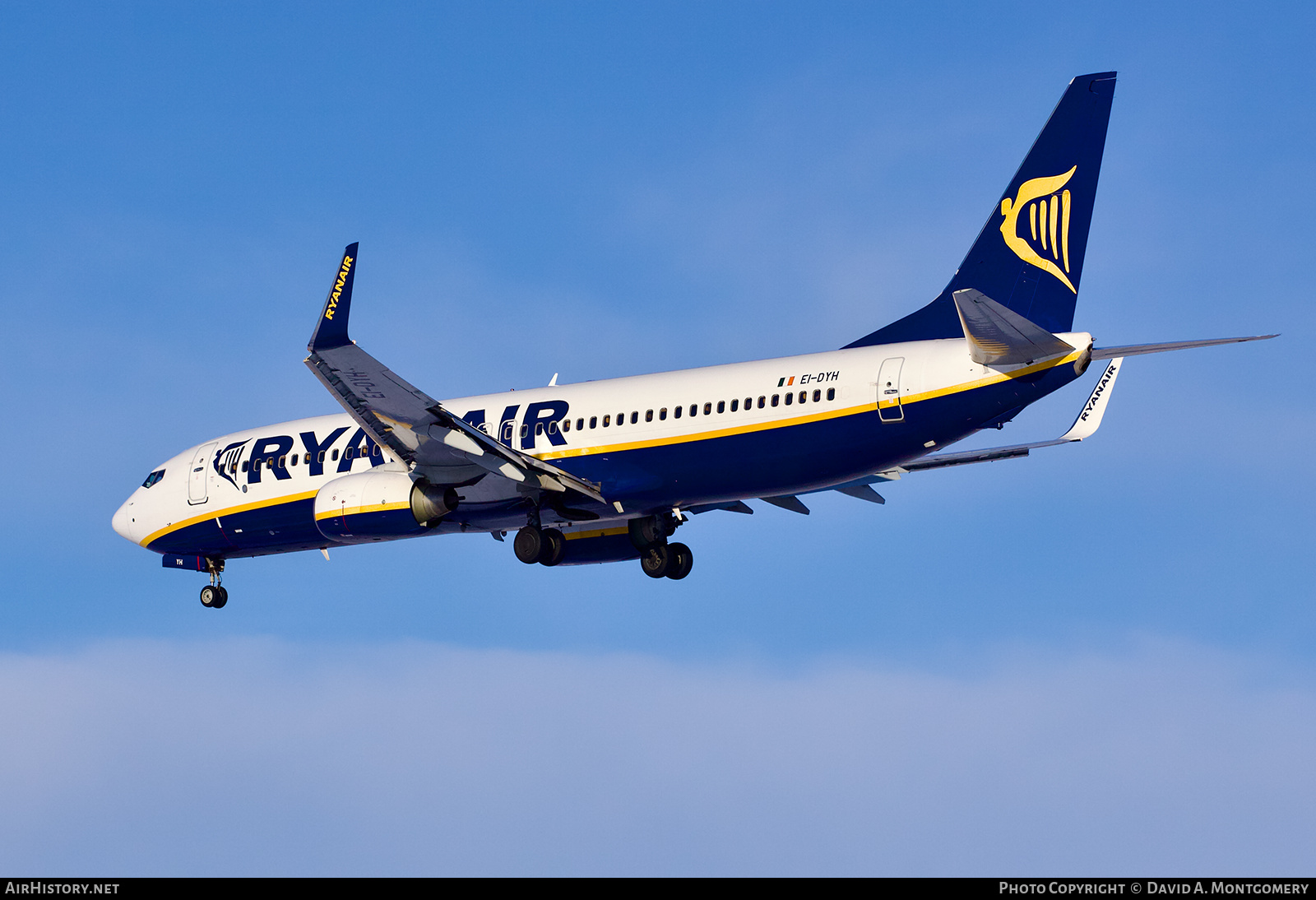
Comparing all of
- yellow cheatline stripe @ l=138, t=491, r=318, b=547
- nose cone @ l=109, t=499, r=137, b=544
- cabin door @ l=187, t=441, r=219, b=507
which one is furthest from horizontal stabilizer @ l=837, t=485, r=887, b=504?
nose cone @ l=109, t=499, r=137, b=544

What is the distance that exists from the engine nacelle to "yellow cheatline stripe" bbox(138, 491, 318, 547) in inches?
69.3

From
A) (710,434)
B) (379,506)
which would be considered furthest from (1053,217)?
(379,506)

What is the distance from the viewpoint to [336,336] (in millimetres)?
29375

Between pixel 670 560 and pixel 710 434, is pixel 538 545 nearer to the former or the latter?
pixel 670 560

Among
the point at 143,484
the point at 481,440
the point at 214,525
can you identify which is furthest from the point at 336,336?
the point at 143,484

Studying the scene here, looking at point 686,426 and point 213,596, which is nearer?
point 686,426

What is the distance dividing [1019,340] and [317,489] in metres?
16.9

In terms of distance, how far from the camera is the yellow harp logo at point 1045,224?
29.3 meters

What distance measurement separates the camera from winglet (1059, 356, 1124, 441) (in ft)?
103

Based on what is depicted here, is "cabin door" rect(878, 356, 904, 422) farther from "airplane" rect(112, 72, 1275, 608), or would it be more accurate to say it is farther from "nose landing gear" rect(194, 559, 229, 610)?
"nose landing gear" rect(194, 559, 229, 610)

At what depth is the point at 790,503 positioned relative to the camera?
119 ft

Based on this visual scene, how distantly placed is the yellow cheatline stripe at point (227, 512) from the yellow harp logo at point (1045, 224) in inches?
654

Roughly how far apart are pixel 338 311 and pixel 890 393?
1032cm

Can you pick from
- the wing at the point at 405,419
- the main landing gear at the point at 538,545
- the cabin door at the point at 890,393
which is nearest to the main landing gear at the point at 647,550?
the main landing gear at the point at 538,545
